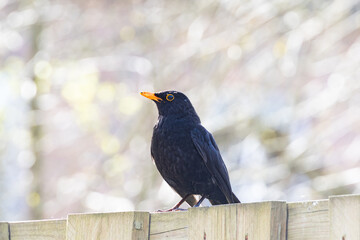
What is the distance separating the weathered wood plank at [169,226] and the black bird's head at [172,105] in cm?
185

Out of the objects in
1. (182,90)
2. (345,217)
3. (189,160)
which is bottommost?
(345,217)

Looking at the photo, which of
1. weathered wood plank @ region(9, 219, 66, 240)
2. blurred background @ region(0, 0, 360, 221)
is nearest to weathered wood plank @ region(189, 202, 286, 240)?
weathered wood plank @ region(9, 219, 66, 240)

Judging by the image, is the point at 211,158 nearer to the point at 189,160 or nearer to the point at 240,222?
the point at 189,160

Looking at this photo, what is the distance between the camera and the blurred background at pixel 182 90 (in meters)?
8.50

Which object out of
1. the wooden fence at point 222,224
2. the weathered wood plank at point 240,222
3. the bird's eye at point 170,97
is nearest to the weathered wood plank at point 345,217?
the wooden fence at point 222,224

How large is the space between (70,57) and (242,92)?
2.75m

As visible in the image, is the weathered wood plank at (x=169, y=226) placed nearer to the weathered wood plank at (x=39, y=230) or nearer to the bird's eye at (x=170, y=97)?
the weathered wood plank at (x=39, y=230)

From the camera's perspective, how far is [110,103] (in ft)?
35.6

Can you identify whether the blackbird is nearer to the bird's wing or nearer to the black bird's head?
the bird's wing

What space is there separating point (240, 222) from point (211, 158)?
1853 mm

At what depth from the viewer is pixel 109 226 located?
9.28ft

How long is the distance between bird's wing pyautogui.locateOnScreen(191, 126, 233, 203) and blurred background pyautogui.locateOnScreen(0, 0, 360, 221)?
13.1ft

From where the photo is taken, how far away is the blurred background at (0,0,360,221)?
8.50 metres

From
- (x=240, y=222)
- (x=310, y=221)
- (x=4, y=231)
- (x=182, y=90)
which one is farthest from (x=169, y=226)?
(x=182, y=90)
